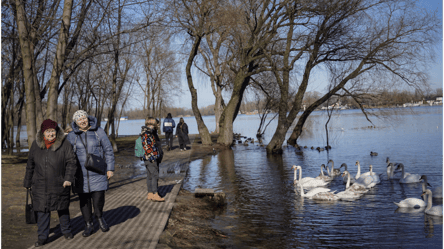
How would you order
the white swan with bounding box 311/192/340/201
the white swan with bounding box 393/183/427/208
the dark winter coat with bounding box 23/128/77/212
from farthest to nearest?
the white swan with bounding box 311/192/340/201 → the white swan with bounding box 393/183/427/208 → the dark winter coat with bounding box 23/128/77/212

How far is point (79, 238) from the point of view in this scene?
603 cm

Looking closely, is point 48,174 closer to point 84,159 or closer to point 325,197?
point 84,159

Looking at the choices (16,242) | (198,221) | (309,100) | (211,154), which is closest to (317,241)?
(198,221)

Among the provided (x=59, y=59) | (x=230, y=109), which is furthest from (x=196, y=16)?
(x=59, y=59)

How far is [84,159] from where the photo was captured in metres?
6.14

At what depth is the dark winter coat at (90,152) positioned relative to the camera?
6.14 meters

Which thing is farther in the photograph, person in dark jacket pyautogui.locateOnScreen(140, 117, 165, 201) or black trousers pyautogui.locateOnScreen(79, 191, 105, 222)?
person in dark jacket pyautogui.locateOnScreen(140, 117, 165, 201)

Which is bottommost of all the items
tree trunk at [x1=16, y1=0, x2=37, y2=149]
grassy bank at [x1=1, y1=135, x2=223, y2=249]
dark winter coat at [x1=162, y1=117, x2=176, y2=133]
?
grassy bank at [x1=1, y1=135, x2=223, y2=249]

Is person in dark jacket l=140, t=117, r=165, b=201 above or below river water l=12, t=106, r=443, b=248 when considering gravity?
above

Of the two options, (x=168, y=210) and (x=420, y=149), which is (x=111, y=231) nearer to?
(x=168, y=210)

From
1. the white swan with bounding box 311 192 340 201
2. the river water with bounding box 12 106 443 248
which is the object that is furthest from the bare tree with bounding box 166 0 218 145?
the white swan with bounding box 311 192 340 201

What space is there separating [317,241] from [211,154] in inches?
624

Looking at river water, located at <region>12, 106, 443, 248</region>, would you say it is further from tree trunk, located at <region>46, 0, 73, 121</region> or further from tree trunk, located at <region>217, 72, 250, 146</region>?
tree trunk, located at <region>217, 72, 250, 146</region>

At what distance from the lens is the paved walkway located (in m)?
5.75
